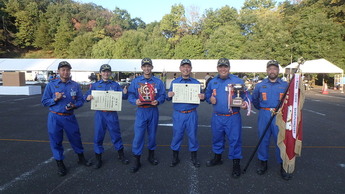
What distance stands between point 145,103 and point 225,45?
36.3 metres

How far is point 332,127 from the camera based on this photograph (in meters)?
7.55

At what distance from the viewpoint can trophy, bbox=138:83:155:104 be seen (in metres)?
4.10

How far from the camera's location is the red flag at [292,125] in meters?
3.54

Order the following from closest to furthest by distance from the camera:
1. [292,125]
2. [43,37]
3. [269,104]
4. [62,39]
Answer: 1. [292,125]
2. [269,104]
3. [62,39]
4. [43,37]

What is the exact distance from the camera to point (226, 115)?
3.95 metres

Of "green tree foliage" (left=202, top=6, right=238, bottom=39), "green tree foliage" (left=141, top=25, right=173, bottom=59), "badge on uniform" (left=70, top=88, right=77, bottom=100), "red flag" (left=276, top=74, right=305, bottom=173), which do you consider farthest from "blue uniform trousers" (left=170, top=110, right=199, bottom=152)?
"green tree foliage" (left=202, top=6, right=238, bottom=39)

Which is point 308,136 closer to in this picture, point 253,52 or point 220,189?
point 220,189

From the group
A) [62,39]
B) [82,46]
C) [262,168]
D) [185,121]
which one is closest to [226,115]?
[185,121]

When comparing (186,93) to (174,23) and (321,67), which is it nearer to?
(321,67)

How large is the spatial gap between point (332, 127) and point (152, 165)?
6.62m

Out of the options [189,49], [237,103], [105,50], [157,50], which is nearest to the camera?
[237,103]

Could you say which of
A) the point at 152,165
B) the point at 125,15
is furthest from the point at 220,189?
the point at 125,15

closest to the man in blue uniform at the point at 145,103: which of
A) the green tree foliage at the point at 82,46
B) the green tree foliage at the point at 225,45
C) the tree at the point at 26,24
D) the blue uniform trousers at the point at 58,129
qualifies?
the blue uniform trousers at the point at 58,129

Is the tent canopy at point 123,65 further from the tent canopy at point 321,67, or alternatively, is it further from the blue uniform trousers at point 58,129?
the blue uniform trousers at point 58,129
